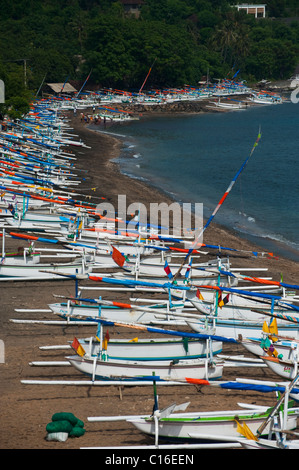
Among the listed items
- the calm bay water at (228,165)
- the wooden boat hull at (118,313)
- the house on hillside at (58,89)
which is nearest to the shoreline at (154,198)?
the calm bay water at (228,165)

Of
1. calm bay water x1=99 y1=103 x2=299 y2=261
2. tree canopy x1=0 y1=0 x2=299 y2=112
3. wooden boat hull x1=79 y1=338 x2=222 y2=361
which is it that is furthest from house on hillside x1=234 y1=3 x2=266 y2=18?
wooden boat hull x1=79 y1=338 x2=222 y2=361

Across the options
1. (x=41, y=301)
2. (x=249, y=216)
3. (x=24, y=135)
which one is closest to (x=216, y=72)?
(x=24, y=135)

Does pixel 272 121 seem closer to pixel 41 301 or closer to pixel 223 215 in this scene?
pixel 223 215

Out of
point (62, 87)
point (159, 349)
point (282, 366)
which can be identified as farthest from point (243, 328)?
→ point (62, 87)

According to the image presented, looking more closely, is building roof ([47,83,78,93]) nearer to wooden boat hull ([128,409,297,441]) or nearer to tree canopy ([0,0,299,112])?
tree canopy ([0,0,299,112])

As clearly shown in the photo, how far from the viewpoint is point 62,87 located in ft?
347

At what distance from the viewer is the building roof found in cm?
10488

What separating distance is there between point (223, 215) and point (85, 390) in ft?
84.1

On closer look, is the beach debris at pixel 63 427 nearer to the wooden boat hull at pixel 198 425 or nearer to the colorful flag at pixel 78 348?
the wooden boat hull at pixel 198 425

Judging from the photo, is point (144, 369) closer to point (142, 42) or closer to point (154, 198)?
point (154, 198)

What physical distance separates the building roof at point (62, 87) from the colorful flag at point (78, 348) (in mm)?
88947

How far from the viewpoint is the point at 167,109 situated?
105250 millimetres

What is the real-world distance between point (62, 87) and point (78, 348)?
92.4 m

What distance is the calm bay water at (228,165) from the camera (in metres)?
41.2
